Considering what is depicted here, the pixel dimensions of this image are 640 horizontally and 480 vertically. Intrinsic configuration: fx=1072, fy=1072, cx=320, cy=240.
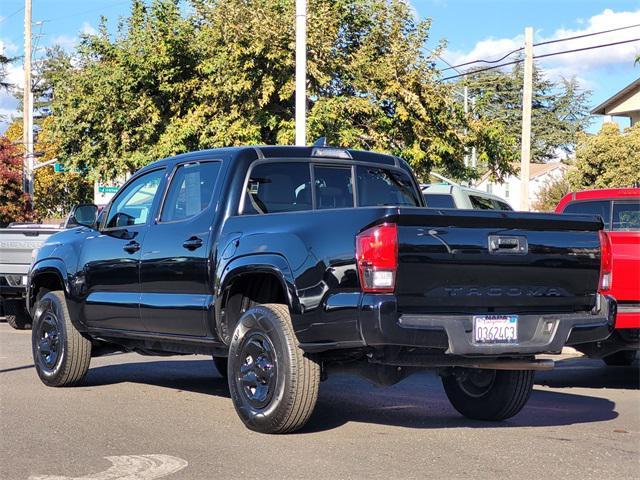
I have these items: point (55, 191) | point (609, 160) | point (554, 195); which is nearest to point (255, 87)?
point (609, 160)

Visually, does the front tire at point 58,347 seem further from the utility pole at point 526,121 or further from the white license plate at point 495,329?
the utility pole at point 526,121

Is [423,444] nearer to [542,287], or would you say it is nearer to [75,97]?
[542,287]

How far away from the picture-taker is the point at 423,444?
279 inches

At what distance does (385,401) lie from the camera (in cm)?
920

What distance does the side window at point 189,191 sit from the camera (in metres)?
8.38

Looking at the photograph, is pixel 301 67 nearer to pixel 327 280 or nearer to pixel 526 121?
pixel 526 121

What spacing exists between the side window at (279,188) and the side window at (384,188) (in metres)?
0.53

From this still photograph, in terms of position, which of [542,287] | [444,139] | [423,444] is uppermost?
[444,139]

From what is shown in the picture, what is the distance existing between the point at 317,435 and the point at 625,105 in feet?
166

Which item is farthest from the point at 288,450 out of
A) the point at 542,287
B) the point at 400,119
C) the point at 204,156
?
the point at 400,119

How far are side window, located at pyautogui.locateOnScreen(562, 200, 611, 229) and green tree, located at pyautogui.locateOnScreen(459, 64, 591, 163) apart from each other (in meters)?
59.2

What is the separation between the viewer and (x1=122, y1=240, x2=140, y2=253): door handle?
891cm

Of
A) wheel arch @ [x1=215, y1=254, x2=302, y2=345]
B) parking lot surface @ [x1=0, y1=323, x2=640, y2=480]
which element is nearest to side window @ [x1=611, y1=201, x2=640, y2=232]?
parking lot surface @ [x1=0, y1=323, x2=640, y2=480]

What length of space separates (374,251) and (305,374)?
41.9 inches
